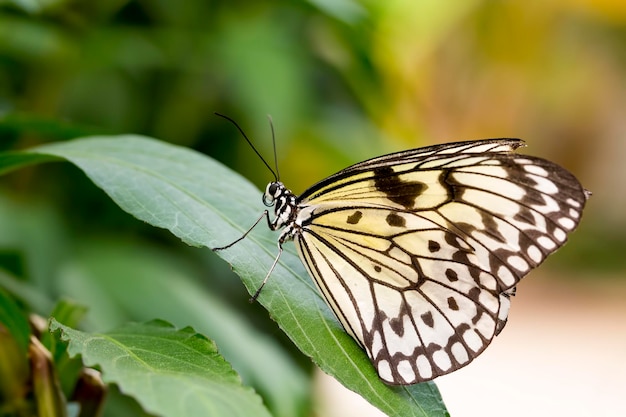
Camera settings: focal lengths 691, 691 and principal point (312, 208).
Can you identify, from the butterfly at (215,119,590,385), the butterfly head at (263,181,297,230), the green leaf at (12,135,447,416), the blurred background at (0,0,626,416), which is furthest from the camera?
the blurred background at (0,0,626,416)

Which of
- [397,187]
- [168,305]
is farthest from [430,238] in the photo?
[168,305]

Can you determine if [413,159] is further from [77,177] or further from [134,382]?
[77,177]

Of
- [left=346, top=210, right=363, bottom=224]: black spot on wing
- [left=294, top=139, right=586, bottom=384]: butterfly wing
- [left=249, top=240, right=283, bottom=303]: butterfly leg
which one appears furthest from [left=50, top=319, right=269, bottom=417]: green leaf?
[left=346, top=210, right=363, bottom=224]: black spot on wing

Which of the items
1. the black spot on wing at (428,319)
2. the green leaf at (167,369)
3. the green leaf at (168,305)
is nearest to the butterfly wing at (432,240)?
the black spot on wing at (428,319)

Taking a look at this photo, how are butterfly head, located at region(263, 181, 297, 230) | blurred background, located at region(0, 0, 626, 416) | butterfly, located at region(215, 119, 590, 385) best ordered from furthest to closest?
1. blurred background, located at region(0, 0, 626, 416)
2. butterfly head, located at region(263, 181, 297, 230)
3. butterfly, located at region(215, 119, 590, 385)

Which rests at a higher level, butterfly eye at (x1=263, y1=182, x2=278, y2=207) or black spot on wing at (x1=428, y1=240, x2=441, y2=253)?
black spot on wing at (x1=428, y1=240, x2=441, y2=253)

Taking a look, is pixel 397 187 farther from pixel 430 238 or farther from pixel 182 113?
pixel 182 113

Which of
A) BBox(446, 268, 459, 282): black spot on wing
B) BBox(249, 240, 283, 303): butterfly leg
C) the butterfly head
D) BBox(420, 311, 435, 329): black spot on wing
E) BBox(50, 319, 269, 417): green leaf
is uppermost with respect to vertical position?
BBox(446, 268, 459, 282): black spot on wing

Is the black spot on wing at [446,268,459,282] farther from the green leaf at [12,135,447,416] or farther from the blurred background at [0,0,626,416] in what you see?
the blurred background at [0,0,626,416]
